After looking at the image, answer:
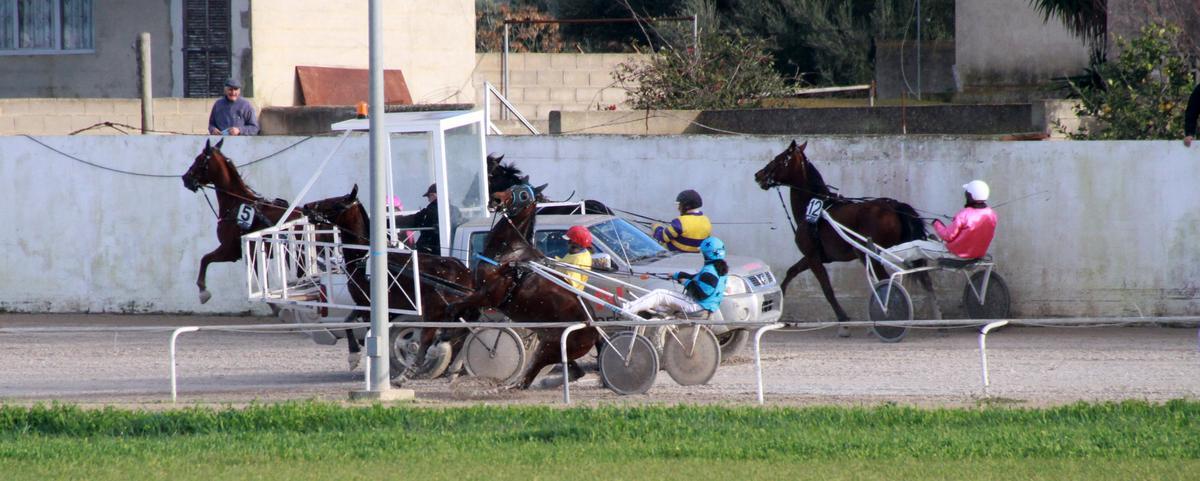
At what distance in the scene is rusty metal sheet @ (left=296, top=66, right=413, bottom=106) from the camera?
25547mm

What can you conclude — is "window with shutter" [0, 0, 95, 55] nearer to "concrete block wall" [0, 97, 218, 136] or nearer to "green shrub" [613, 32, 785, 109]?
"concrete block wall" [0, 97, 218, 136]

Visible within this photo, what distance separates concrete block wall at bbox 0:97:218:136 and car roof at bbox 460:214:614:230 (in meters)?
9.61

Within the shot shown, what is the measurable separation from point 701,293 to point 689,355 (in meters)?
0.69

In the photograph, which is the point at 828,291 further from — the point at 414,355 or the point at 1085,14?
the point at 1085,14

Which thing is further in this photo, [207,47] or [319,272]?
[207,47]

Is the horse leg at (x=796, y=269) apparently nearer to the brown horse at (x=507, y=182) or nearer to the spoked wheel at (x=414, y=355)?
the brown horse at (x=507, y=182)

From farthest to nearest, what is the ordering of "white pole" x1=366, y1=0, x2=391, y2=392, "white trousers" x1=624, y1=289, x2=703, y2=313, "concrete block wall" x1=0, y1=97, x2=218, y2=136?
1. "concrete block wall" x1=0, y1=97, x2=218, y2=136
2. "white trousers" x1=624, y1=289, x2=703, y2=313
3. "white pole" x1=366, y1=0, x2=391, y2=392

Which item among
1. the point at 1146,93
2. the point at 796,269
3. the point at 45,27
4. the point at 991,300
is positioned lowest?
the point at 991,300

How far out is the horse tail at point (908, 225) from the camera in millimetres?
16062

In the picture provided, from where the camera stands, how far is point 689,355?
11805 mm

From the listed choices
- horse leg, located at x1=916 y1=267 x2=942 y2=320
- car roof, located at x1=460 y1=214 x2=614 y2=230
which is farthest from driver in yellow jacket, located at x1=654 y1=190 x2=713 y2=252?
horse leg, located at x1=916 y1=267 x2=942 y2=320

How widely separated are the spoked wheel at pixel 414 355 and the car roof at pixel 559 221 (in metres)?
1.68

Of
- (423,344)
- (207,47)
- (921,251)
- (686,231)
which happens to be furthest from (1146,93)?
(207,47)

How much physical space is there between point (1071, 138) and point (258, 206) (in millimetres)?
10412
